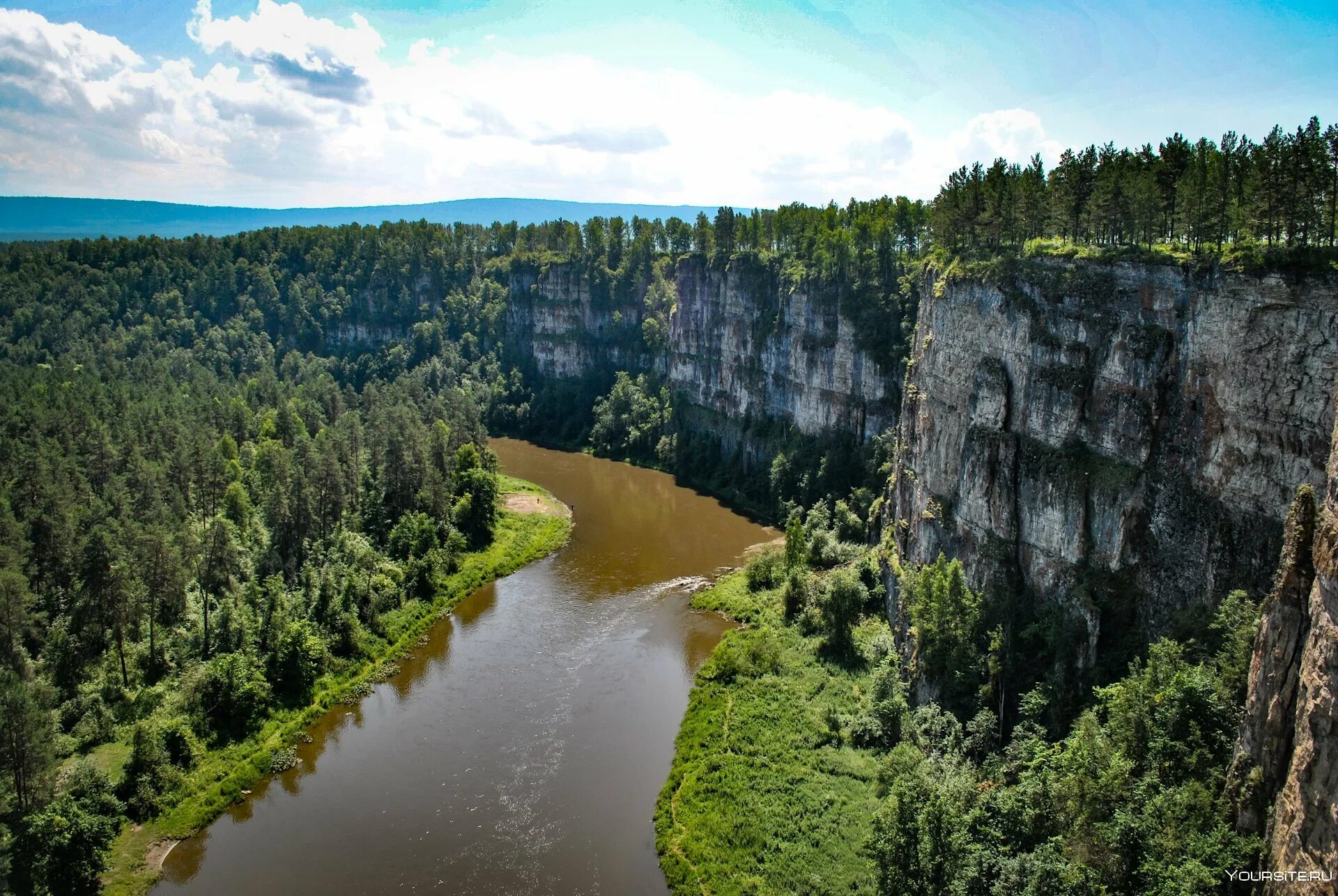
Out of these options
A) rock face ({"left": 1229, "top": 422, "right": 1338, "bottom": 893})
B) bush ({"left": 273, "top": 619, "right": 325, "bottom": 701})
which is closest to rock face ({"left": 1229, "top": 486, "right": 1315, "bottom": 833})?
rock face ({"left": 1229, "top": 422, "right": 1338, "bottom": 893})

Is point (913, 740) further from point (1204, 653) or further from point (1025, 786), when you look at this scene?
point (1204, 653)

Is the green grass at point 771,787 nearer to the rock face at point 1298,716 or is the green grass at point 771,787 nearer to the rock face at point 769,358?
the rock face at point 1298,716

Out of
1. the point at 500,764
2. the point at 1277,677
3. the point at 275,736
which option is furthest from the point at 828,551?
the point at 1277,677

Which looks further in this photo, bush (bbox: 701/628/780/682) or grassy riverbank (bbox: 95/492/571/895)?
bush (bbox: 701/628/780/682)

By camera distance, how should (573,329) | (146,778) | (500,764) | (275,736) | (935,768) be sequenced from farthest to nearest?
(573,329) < (275,736) < (500,764) < (146,778) < (935,768)

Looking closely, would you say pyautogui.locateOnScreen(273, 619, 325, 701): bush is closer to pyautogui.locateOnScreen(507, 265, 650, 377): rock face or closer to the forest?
the forest

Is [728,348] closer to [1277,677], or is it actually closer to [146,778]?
[146,778]

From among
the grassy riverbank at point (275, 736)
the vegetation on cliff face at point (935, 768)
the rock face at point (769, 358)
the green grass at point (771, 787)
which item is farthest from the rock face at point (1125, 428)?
the grassy riverbank at point (275, 736)

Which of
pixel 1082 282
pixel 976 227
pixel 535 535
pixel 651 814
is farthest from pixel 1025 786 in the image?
pixel 535 535
